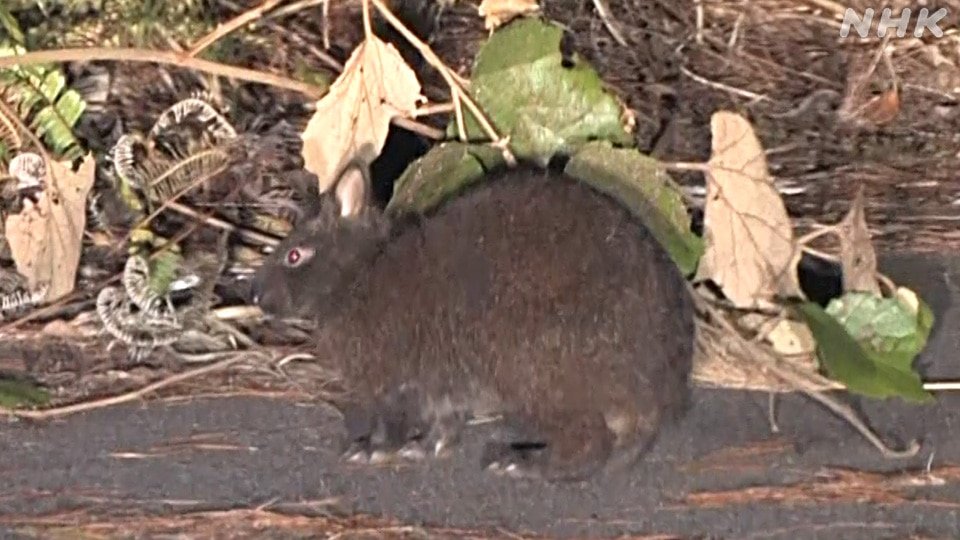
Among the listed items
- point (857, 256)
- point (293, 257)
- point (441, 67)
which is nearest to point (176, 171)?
point (293, 257)

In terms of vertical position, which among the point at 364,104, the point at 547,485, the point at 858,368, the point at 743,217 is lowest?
the point at 547,485

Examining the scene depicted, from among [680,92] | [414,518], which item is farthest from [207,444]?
[680,92]

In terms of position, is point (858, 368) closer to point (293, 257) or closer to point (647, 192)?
point (647, 192)

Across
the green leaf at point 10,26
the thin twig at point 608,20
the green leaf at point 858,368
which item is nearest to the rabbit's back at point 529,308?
the green leaf at point 858,368

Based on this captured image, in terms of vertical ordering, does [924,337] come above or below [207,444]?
above

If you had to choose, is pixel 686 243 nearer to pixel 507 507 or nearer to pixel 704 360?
pixel 704 360

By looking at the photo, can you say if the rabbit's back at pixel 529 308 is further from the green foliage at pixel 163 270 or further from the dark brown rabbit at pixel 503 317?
the green foliage at pixel 163 270

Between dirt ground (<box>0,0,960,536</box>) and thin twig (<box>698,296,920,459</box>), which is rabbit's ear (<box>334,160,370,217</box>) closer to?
dirt ground (<box>0,0,960,536</box>)
